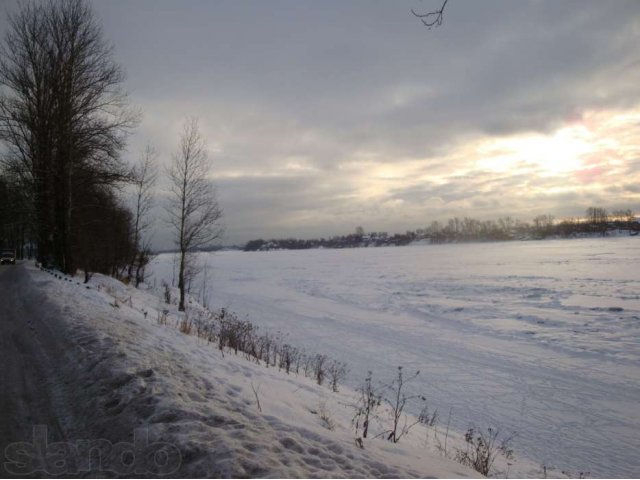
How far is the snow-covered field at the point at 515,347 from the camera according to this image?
7.82 m

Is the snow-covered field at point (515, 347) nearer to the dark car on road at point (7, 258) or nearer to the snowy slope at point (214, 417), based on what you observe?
the snowy slope at point (214, 417)

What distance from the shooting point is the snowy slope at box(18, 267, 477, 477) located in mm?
3402

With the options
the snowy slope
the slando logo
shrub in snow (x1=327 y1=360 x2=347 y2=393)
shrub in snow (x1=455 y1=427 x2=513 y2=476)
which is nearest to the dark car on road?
shrub in snow (x1=327 y1=360 x2=347 y2=393)

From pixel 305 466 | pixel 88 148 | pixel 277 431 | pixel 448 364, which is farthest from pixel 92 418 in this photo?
pixel 88 148

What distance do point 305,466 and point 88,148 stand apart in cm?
1911

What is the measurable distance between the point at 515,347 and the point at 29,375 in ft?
45.5

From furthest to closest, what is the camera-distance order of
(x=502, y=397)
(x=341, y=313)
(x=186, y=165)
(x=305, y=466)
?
(x=341, y=313) → (x=186, y=165) → (x=502, y=397) → (x=305, y=466)

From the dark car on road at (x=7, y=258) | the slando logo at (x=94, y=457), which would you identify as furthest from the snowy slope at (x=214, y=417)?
the dark car on road at (x=7, y=258)

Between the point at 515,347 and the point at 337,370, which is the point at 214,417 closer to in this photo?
the point at 337,370

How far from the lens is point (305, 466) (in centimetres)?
340

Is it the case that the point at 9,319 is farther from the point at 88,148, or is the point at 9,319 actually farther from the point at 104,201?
the point at 104,201

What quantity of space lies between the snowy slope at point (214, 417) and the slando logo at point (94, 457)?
0.28 ft

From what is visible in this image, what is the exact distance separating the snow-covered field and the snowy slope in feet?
11.1

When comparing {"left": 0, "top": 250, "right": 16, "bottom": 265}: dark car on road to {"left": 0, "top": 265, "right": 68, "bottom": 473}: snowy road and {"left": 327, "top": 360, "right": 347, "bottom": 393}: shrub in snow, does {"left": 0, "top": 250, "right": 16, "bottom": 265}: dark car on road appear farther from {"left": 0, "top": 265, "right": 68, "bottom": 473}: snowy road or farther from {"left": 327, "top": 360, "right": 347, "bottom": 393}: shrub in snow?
{"left": 327, "top": 360, "right": 347, "bottom": 393}: shrub in snow
